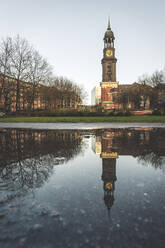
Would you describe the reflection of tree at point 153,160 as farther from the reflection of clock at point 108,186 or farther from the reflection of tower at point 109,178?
the reflection of clock at point 108,186

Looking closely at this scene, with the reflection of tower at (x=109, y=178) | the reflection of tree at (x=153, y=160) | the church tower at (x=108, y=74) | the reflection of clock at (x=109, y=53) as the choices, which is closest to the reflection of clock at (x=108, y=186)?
the reflection of tower at (x=109, y=178)

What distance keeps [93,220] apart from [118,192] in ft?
2.04

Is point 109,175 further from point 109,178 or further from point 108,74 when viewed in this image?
point 108,74

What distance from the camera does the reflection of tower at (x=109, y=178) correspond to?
1714 mm

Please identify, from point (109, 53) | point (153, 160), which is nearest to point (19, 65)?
point (153, 160)

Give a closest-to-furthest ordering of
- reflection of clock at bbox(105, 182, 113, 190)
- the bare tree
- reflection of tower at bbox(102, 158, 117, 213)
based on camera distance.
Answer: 1. reflection of tower at bbox(102, 158, 117, 213)
2. reflection of clock at bbox(105, 182, 113, 190)
3. the bare tree

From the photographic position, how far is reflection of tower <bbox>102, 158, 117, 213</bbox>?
5.62 ft

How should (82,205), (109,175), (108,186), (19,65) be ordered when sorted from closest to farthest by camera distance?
(82,205) < (108,186) < (109,175) < (19,65)

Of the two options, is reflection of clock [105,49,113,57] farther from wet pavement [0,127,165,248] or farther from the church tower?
wet pavement [0,127,165,248]

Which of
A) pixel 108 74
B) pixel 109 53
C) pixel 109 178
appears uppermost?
pixel 109 53

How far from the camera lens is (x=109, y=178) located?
7.68 ft

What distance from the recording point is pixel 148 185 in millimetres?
2066

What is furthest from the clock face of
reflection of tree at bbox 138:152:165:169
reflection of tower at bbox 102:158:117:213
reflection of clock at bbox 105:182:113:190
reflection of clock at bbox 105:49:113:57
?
reflection of clock at bbox 105:182:113:190

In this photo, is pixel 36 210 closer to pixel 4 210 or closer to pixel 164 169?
pixel 4 210
